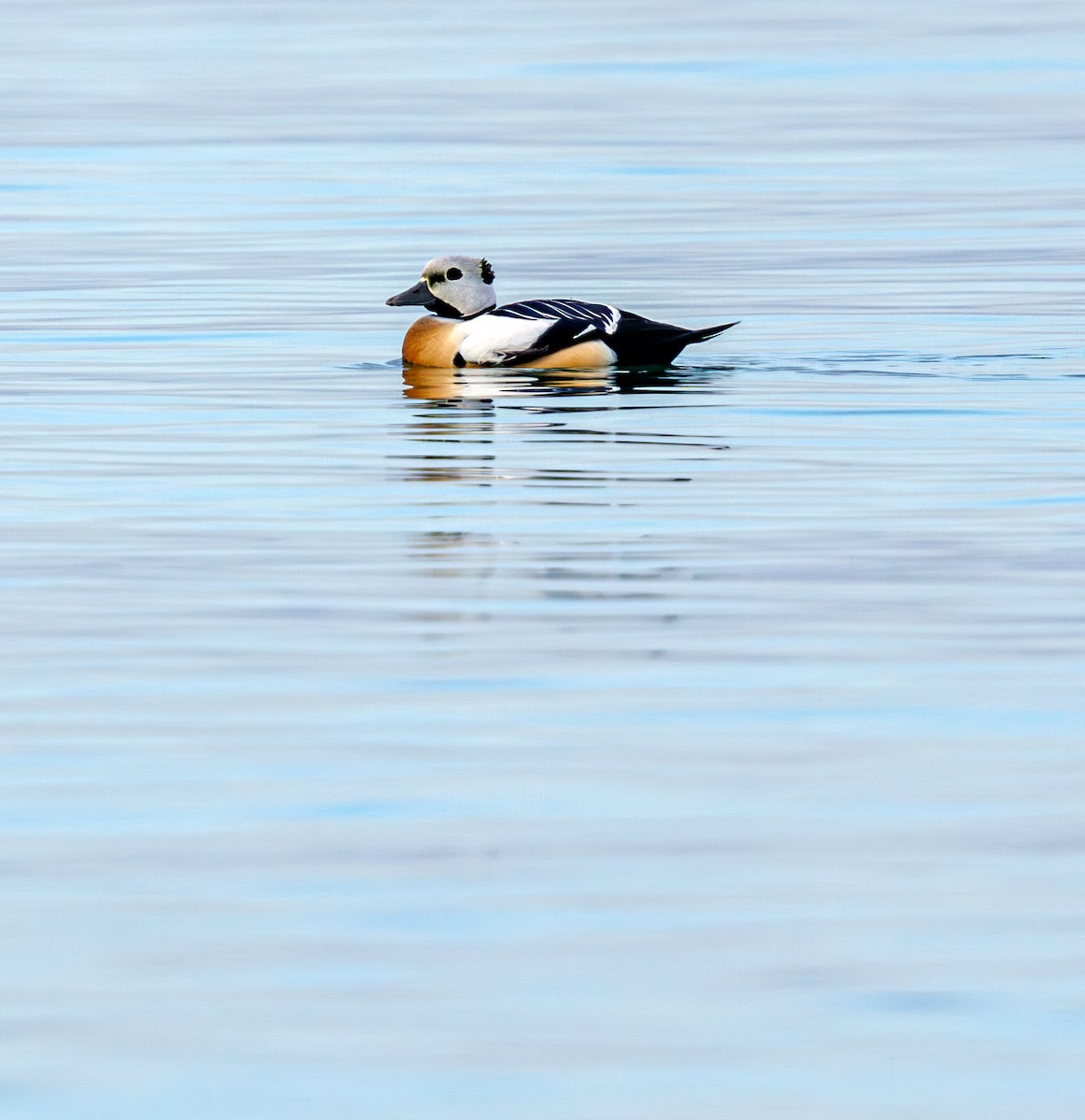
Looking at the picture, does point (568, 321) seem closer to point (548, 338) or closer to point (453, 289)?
point (548, 338)

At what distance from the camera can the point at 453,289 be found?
Answer: 1753cm

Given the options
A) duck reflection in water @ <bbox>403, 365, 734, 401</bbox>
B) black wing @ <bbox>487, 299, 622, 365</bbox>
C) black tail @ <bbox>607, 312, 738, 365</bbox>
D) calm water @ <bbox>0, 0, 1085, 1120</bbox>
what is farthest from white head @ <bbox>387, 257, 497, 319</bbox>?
black tail @ <bbox>607, 312, 738, 365</bbox>

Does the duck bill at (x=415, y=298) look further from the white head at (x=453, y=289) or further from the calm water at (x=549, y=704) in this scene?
the calm water at (x=549, y=704)

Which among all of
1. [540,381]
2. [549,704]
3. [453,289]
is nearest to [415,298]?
[453,289]

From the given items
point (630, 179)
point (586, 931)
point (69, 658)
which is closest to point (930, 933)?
point (586, 931)

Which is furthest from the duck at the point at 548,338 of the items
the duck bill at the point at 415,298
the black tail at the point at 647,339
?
the duck bill at the point at 415,298

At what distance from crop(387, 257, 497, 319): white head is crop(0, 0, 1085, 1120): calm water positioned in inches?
23.6

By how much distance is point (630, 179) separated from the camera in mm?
29828

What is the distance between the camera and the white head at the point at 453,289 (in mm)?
17516

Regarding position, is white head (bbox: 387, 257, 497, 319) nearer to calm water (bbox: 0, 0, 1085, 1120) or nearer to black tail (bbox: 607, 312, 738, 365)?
calm water (bbox: 0, 0, 1085, 1120)

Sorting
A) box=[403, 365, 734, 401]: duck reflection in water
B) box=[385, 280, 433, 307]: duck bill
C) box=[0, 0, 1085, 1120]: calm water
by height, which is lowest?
box=[0, 0, 1085, 1120]: calm water

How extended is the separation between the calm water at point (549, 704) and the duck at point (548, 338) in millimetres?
255

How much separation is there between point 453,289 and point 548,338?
1337 millimetres

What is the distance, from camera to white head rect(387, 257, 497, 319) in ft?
57.5
